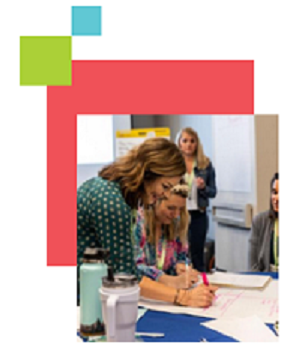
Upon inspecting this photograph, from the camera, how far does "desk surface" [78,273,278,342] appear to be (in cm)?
92

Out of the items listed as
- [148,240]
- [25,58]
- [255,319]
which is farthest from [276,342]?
[25,58]

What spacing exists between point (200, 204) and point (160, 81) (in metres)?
0.61

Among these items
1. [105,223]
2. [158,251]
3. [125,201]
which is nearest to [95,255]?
[105,223]

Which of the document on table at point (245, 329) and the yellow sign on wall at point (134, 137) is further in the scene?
the yellow sign on wall at point (134, 137)

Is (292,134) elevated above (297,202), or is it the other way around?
(292,134)

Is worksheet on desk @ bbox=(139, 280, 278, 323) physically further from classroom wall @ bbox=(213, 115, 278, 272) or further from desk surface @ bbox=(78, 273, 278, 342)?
classroom wall @ bbox=(213, 115, 278, 272)

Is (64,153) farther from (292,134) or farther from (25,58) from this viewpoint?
(292,134)

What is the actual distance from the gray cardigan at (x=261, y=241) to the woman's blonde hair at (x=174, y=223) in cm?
30

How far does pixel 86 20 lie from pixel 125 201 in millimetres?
478

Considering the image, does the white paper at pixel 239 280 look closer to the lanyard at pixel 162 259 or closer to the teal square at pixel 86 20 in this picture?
the lanyard at pixel 162 259

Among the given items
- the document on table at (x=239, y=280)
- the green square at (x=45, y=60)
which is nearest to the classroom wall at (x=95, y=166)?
the green square at (x=45, y=60)

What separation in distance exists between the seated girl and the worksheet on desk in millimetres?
208

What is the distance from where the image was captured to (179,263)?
4.88 feet

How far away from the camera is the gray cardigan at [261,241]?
1.65 meters
